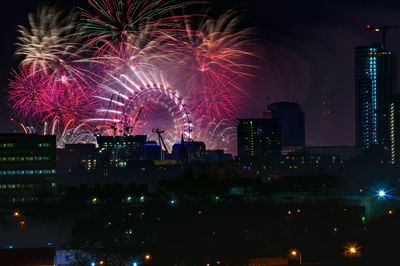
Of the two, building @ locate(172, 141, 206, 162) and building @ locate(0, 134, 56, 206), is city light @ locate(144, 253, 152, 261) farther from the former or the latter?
building @ locate(172, 141, 206, 162)

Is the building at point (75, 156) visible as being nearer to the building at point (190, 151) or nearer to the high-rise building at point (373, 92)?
the building at point (190, 151)

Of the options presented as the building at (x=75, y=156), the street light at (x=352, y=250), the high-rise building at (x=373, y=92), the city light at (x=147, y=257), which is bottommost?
the city light at (x=147, y=257)

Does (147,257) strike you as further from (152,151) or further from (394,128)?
(394,128)

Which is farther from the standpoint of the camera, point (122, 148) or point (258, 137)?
point (258, 137)

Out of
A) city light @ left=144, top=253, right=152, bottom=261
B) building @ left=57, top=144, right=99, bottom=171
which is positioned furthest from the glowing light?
building @ left=57, top=144, right=99, bottom=171

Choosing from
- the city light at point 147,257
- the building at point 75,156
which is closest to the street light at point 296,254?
the city light at point 147,257

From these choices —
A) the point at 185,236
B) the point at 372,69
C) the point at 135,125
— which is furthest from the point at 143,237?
the point at 372,69

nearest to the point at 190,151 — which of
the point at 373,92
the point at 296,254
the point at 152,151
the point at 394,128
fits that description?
the point at 152,151
